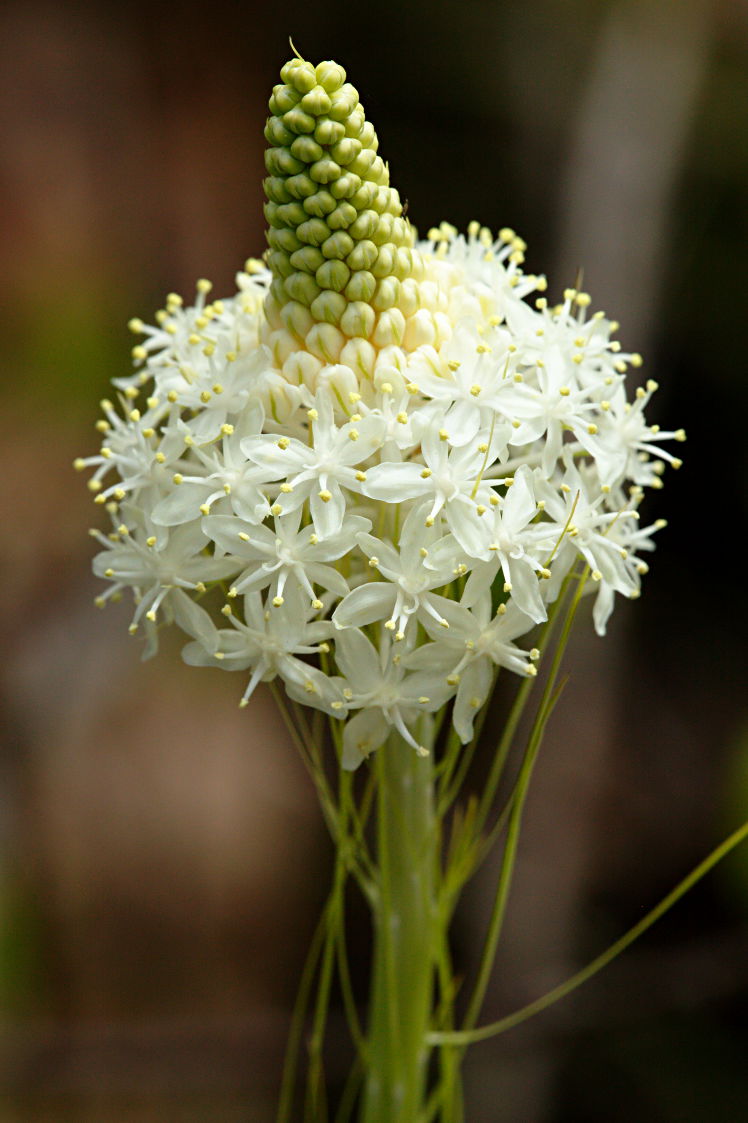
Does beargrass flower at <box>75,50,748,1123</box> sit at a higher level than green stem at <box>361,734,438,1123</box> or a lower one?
higher

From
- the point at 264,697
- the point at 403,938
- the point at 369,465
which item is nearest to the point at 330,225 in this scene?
the point at 369,465

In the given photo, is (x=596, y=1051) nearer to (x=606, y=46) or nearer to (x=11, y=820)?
(x=11, y=820)

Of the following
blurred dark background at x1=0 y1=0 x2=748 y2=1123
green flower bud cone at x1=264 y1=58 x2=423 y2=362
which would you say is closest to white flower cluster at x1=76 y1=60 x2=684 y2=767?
green flower bud cone at x1=264 y1=58 x2=423 y2=362

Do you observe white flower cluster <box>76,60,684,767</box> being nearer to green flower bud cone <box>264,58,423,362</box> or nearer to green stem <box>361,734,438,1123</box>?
green flower bud cone <box>264,58,423,362</box>

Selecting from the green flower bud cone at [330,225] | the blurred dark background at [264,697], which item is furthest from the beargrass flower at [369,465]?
the blurred dark background at [264,697]

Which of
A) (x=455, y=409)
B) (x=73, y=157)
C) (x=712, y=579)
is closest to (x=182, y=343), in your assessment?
(x=455, y=409)

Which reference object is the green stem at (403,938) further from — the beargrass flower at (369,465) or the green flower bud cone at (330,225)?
the green flower bud cone at (330,225)
